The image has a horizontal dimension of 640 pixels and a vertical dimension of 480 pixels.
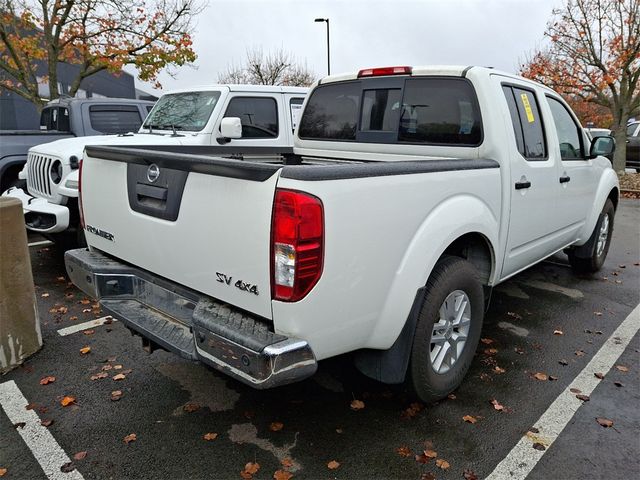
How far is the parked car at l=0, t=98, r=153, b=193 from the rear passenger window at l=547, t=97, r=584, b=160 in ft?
19.8

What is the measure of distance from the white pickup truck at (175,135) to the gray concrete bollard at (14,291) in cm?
156

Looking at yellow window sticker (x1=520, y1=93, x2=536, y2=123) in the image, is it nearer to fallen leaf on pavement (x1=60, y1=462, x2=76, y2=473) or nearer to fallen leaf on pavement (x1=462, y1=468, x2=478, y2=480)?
fallen leaf on pavement (x1=462, y1=468, x2=478, y2=480)

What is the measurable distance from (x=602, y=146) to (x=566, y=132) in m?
0.48

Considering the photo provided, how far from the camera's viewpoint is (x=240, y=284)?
2.24 meters

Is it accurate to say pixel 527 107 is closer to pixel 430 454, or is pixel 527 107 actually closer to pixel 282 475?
pixel 430 454

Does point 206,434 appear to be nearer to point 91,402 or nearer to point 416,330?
point 91,402

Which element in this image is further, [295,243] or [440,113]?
[440,113]

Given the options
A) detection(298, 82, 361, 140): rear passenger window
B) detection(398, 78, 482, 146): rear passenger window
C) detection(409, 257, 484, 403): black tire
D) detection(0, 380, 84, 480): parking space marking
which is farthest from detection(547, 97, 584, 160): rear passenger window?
detection(0, 380, 84, 480): parking space marking

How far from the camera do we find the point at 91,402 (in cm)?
308

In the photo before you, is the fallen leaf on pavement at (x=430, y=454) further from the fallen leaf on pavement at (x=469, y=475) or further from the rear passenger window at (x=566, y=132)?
the rear passenger window at (x=566, y=132)

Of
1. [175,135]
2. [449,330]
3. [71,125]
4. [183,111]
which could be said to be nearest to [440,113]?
[449,330]

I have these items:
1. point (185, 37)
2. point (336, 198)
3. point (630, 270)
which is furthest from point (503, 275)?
point (185, 37)

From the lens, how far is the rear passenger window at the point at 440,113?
3416mm

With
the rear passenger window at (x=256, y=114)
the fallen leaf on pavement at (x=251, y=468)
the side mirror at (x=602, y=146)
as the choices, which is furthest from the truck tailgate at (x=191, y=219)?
the side mirror at (x=602, y=146)
